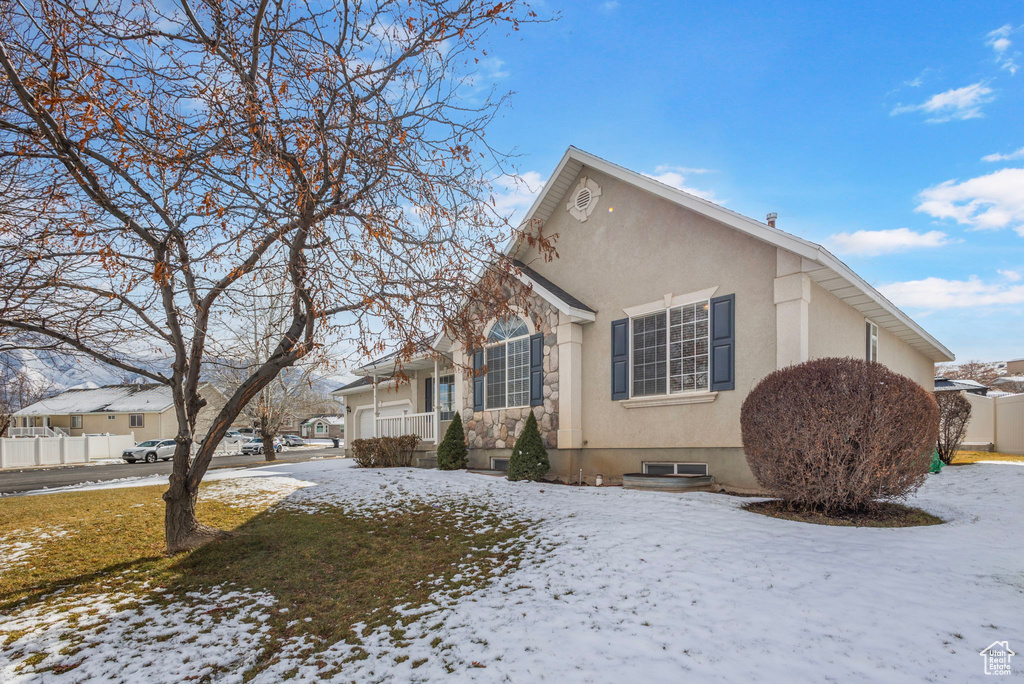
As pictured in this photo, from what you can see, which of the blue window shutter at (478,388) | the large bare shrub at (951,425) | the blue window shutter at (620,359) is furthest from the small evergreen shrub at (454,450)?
the large bare shrub at (951,425)

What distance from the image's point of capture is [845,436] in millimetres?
6703

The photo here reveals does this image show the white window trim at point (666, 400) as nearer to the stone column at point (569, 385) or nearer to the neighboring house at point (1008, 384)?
the stone column at point (569, 385)

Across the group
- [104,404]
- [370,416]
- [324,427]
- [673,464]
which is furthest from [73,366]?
[324,427]

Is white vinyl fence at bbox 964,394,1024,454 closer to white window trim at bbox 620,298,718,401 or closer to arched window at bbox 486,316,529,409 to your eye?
white window trim at bbox 620,298,718,401

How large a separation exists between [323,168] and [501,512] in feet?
18.0

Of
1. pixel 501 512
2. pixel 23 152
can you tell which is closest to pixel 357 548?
pixel 501 512

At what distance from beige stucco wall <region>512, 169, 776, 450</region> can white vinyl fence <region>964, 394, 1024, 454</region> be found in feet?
42.9

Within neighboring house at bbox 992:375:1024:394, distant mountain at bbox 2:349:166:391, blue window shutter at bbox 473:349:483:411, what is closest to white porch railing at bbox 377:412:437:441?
blue window shutter at bbox 473:349:483:411

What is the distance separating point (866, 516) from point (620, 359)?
15.7 feet

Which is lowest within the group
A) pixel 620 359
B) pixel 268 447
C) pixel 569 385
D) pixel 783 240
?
pixel 268 447

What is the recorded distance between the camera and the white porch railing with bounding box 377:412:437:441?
15.9 m

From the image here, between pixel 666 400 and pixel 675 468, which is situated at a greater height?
pixel 666 400

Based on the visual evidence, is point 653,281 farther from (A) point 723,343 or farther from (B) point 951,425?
(B) point 951,425

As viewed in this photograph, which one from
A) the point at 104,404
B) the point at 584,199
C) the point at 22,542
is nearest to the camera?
the point at 22,542
